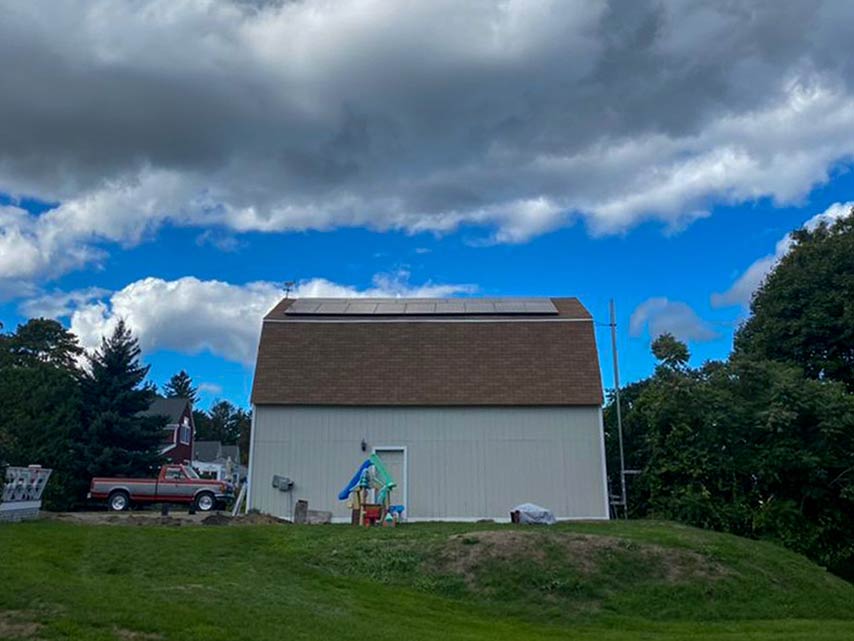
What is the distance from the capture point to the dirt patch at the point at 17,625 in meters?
7.53

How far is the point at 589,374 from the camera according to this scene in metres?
23.8

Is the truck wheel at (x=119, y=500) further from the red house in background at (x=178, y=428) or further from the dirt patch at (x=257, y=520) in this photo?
the red house in background at (x=178, y=428)

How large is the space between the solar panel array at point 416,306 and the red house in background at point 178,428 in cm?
2768

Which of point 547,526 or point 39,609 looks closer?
point 39,609

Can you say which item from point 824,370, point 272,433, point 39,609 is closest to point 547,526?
point 272,433

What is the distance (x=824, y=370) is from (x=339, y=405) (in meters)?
17.1

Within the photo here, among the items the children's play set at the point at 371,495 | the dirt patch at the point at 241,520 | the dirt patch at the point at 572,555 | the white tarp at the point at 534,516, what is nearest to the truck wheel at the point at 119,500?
the dirt patch at the point at 241,520

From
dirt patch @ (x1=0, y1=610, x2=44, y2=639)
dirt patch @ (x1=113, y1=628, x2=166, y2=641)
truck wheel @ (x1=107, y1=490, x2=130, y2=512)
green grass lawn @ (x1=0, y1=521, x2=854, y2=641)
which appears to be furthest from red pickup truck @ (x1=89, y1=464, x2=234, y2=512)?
dirt patch @ (x1=113, y1=628, x2=166, y2=641)

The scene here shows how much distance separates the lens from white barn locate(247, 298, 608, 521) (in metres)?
22.4

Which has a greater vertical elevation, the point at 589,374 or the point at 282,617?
the point at 589,374

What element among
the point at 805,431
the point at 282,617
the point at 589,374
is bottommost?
the point at 282,617

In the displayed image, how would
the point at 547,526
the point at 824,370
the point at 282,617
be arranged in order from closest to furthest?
the point at 282,617
the point at 547,526
the point at 824,370

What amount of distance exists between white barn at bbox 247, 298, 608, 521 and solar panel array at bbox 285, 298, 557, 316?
163 centimetres

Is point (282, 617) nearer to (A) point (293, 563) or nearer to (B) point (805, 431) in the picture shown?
(A) point (293, 563)
